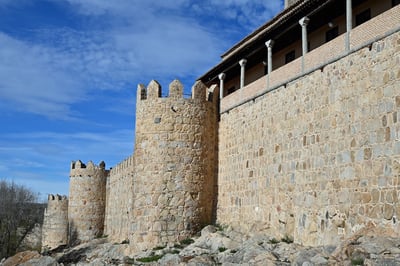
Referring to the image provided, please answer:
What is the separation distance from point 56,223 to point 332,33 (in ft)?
92.1

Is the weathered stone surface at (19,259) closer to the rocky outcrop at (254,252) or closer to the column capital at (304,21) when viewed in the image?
the rocky outcrop at (254,252)

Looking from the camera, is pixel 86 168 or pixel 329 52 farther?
pixel 86 168

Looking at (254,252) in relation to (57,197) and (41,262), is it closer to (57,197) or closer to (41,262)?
(41,262)

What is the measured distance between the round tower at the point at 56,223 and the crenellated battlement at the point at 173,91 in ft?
66.6

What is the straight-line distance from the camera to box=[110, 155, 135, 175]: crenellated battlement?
89.8 feet

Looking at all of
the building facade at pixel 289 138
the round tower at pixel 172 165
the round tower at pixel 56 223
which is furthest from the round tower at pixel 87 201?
the round tower at pixel 172 165

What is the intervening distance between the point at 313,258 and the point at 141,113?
10.4 metres

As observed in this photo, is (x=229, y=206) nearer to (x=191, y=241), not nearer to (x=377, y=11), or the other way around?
(x=191, y=241)

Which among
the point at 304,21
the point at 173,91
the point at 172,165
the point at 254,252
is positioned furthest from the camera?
the point at 173,91

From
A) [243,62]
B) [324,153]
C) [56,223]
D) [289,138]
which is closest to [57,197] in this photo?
[56,223]

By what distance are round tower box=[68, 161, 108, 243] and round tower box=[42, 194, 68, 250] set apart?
4.04 m

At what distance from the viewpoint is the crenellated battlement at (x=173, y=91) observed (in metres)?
19.8

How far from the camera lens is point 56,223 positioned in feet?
126

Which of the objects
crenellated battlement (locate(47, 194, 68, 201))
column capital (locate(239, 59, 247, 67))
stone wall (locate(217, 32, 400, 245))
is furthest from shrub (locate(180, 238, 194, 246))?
crenellated battlement (locate(47, 194, 68, 201))
